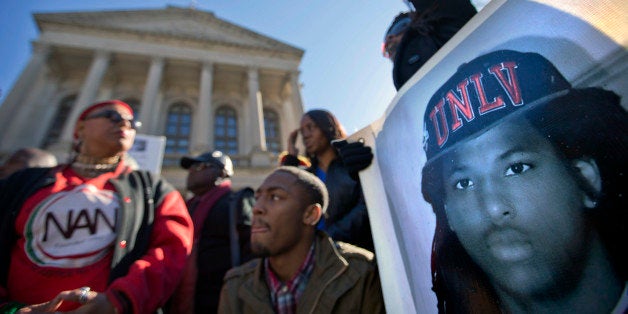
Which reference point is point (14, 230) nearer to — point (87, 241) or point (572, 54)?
point (87, 241)

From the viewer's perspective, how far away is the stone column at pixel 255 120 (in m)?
12.1

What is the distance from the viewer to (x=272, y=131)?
15.1m

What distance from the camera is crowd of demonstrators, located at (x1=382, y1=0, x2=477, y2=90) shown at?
1299 millimetres

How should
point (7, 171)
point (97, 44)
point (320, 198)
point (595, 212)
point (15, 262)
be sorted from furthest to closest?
point (97, 44) < point (7, 171) < point (320, 198) < point (15, 262) < point (595, 212)

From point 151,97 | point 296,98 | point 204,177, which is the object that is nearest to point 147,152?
point 204,177

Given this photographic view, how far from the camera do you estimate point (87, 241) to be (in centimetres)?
124

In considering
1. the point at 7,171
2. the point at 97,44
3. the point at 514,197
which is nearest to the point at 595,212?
the point at 514,197

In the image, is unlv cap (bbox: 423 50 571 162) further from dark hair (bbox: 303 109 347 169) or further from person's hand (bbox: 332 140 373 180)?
dark hair (bbox: 303 109 347 169)

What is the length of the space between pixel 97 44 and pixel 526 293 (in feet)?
55.4

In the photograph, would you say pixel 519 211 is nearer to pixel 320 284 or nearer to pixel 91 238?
pixel 320 284

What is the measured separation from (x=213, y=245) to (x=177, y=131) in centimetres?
1268

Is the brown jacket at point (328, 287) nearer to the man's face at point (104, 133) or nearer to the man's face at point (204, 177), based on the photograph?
the man's face at point (104, 133)

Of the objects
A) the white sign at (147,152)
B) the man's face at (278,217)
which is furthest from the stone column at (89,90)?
the man's face at (278,217)

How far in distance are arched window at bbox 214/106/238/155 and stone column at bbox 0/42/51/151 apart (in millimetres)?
7161
